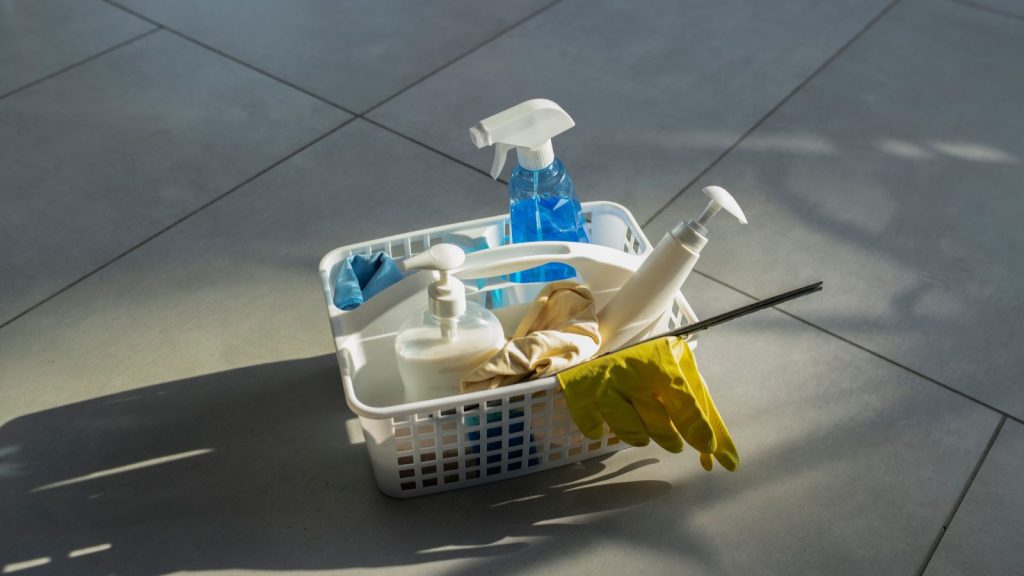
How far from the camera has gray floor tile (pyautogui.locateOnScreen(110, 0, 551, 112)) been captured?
187cm

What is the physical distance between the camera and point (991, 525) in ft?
3.55

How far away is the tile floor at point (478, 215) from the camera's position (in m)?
1.07

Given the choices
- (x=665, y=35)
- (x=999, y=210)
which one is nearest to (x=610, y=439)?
(x=999, y=210)

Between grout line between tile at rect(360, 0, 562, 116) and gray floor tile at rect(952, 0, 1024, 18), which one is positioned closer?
grout line between tile at rect(360, 0, 562, 116)

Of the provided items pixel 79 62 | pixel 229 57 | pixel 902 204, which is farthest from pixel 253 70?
pixel 902 204

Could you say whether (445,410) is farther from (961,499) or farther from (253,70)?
(253,70)

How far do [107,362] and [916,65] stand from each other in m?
1.66

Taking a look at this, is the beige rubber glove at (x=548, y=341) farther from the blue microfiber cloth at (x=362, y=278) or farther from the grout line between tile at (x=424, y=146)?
the grout line between tile at (x=424, y=146)

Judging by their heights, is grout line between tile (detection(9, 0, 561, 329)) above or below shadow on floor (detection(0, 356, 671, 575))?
above

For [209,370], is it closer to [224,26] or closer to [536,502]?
[536,502]

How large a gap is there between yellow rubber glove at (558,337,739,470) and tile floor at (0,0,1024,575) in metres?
0.15

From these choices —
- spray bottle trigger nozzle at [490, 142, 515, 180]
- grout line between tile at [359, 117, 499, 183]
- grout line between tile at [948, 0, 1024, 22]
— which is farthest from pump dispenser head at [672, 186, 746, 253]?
grout line between tile at [948, 0, 1024, 22]

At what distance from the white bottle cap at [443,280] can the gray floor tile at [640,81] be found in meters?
0.67

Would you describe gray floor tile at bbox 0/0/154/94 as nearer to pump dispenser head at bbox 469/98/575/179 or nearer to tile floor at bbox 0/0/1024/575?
tile floor at bbox 0/0/1024/575
